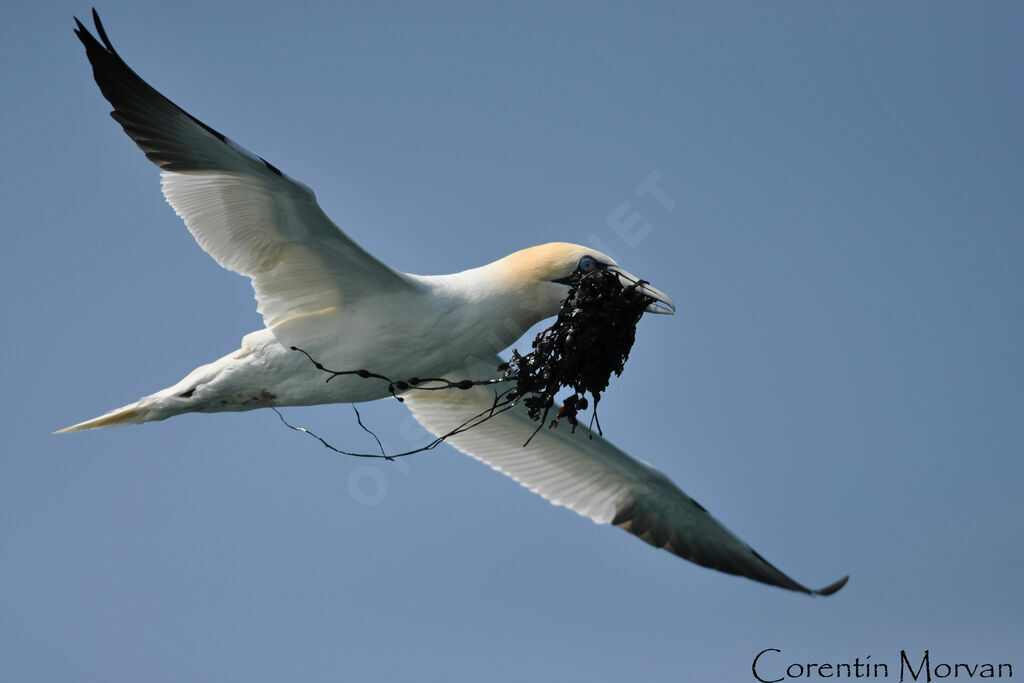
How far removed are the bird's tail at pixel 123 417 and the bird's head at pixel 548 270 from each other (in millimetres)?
2959

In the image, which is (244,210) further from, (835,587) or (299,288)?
(835,587)

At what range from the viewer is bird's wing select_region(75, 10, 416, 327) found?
7594mm

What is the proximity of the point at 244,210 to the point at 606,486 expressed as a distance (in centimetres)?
463

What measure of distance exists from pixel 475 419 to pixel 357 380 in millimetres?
2217

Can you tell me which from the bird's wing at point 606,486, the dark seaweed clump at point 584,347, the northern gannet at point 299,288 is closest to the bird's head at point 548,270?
the northern gannet at point 299,288

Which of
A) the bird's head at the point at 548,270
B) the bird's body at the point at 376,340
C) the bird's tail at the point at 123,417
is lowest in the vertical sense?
the bird's tail at the point at 123,417

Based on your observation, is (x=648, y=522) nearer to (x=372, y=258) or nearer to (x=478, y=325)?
(x=478, y=325)

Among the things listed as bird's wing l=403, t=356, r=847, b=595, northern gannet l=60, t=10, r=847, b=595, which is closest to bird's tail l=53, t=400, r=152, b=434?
northern gannet l=60, t=10, r=847, b=595

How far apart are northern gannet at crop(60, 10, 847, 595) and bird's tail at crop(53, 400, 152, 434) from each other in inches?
0.5

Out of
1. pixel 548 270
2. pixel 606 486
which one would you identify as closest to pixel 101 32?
pixel 548 270

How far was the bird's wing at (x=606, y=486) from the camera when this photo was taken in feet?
34.0

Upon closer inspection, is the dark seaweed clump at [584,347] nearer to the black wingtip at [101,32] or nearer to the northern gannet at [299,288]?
the northern gannet at [299,288]

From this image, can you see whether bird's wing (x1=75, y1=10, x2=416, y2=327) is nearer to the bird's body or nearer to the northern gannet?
the northern gannet

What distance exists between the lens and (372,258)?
25.8ft
